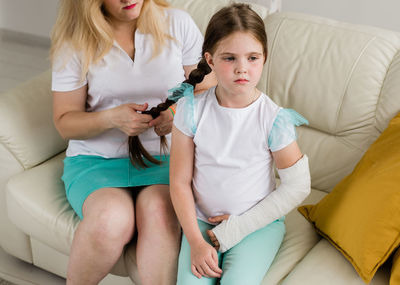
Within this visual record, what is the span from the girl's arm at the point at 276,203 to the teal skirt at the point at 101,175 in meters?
0.32

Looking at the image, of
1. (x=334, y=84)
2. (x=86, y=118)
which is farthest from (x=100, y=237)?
(x=334, y=84)

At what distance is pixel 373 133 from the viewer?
1713mm

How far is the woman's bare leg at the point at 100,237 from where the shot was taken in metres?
1.44

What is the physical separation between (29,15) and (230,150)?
11.3ft

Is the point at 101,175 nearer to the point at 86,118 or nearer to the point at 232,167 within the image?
the point at 86,118

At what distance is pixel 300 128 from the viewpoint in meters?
1.86

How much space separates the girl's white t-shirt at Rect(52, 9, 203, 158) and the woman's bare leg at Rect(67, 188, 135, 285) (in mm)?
254

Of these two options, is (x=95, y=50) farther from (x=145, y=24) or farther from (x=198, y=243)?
(x=198, y=243)

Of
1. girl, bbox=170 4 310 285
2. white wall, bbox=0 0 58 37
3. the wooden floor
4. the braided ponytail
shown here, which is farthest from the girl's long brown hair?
white wall, bbox=0 0 58 37

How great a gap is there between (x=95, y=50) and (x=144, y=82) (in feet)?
0.59

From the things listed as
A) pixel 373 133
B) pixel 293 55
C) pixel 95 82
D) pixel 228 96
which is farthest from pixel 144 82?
pixel 373 133

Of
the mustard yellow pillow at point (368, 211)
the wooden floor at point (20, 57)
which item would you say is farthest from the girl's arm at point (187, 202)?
the wooden floor at point (20, 57)

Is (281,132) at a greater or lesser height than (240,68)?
lesser

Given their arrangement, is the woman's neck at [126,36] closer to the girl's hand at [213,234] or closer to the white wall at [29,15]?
the girl's hand at [213,234]
